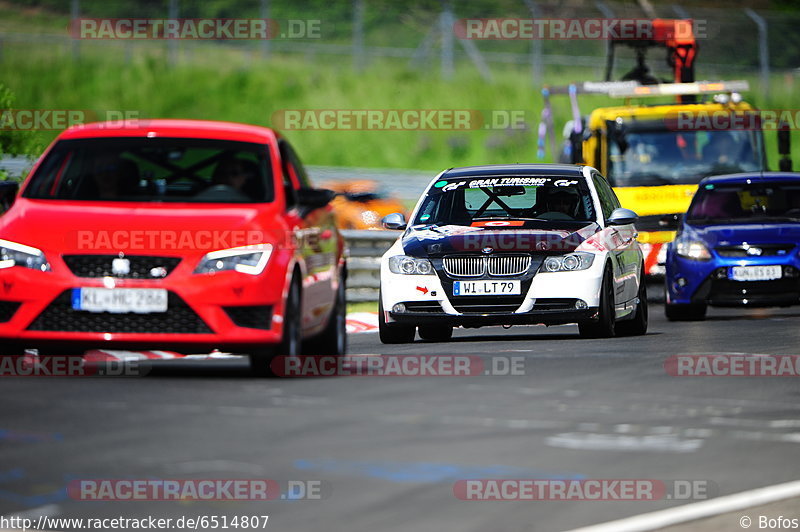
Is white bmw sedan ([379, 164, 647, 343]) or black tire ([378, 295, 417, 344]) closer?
white bmw sedan ([379, 164, 647, 343])

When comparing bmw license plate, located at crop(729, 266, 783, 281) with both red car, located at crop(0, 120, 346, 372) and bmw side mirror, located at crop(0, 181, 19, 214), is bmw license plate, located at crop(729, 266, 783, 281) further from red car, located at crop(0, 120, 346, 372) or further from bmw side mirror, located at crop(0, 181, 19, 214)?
bmw side mirror, located at crop(0, 181, 19, 214)

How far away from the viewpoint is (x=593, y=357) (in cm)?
1352

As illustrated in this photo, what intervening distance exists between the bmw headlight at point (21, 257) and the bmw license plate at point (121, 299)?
27 centimetres

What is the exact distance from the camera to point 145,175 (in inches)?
479

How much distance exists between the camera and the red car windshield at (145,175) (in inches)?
463

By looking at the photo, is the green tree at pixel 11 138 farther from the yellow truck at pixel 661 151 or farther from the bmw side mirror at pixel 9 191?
the bmw side mirror at pixel 9 191

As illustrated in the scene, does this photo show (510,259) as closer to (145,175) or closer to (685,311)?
(145,175)

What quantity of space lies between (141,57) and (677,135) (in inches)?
1162

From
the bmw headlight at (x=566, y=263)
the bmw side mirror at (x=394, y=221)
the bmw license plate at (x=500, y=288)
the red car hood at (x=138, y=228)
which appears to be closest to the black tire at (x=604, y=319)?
the bmw headlight at (x=566, y=263)

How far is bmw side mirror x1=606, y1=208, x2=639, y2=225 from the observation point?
15672mm

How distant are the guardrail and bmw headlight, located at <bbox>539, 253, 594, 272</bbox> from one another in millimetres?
6922

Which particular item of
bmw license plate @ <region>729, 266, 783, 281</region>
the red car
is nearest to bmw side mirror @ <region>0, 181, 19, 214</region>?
the red car

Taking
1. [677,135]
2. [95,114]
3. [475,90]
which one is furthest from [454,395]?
[475,90]

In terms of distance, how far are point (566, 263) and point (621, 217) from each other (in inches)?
35.7
